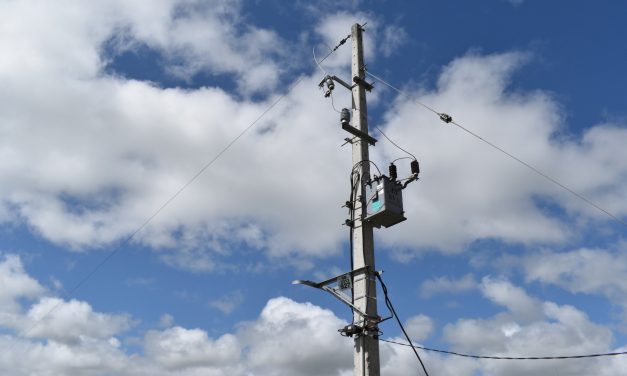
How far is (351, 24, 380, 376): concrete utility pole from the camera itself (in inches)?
419

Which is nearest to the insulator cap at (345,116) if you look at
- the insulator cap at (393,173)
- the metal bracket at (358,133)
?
the metal bracket at (358,133)

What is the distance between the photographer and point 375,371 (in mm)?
10539

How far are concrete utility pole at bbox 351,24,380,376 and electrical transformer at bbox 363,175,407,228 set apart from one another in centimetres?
27

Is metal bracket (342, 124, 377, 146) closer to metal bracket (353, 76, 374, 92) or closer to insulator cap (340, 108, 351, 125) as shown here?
insulator cap (340, 108, 351, 125)

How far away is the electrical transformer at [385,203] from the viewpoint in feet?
38.2

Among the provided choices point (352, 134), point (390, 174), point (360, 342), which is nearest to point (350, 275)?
point (360, 342)

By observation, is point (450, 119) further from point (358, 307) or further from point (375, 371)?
point (375, 371)

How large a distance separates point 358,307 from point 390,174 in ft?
10.2

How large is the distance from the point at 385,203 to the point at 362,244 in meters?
1.03

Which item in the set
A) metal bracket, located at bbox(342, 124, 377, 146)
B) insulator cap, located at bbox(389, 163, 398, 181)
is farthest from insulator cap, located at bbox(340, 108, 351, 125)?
insulator cap, located at bbox(389, 163, 398, 181)

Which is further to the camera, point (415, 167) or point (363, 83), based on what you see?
point (363, 83)

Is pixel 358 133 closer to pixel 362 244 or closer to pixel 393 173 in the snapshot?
pixel 393 173

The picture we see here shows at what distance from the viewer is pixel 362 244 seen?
11703 mm

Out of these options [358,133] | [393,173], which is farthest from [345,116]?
[393,173]
